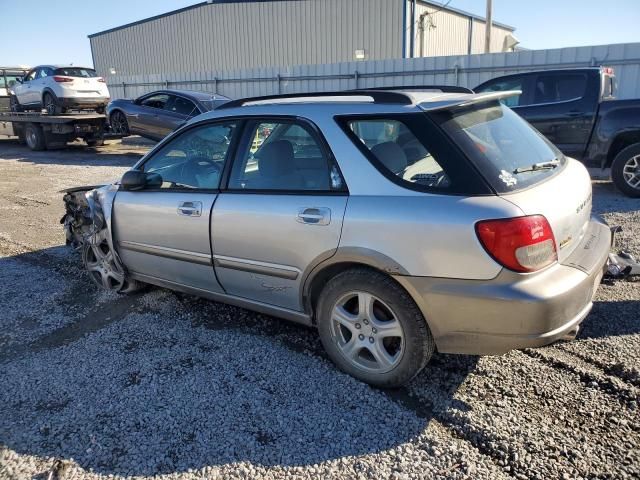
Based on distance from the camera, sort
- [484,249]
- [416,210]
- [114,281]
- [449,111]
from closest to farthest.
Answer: [484,249] < [416,210] < [449,111] < [114,281]

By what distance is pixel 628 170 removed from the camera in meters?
7.44

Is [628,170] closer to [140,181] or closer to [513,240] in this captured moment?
[513,240]

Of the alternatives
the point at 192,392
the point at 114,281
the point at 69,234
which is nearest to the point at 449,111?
the point at 192,392

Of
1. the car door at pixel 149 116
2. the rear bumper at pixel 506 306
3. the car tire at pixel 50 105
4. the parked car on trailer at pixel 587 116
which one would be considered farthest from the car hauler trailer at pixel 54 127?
the rear bumper at pixel 506 306

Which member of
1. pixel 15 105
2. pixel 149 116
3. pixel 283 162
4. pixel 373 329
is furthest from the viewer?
pixel 15 105

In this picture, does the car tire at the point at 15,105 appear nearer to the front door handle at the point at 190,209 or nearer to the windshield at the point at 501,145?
the front door handle at the point at 190,209

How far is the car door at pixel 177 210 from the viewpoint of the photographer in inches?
141

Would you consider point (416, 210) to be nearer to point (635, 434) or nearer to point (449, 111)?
point (449, 111)

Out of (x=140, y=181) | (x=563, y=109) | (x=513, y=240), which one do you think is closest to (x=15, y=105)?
(x=140, y=181)

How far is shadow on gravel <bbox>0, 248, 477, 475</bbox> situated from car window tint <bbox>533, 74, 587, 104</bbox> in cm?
661

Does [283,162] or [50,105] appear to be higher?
[50,105]

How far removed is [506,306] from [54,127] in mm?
15832

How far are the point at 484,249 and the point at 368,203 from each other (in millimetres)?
679

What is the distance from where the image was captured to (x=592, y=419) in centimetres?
262
